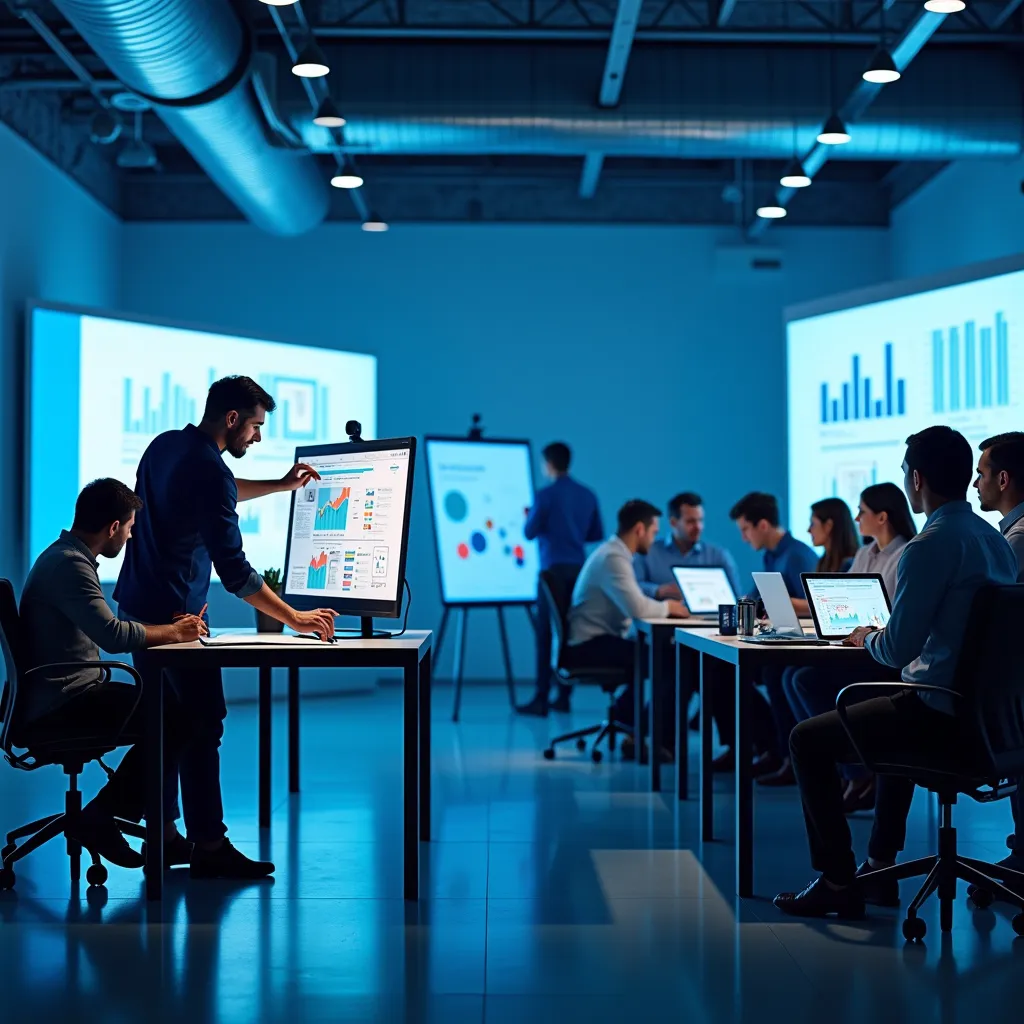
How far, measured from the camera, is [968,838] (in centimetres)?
468

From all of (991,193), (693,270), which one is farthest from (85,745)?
(693,270)

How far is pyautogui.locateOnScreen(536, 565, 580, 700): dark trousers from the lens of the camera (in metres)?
8.14

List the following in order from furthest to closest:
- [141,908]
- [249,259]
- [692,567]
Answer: [249,259], [692,567], [141,908]

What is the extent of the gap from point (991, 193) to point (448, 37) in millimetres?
3730

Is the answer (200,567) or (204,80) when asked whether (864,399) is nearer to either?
(204,80)

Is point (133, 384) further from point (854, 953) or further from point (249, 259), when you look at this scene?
point (854, 953)

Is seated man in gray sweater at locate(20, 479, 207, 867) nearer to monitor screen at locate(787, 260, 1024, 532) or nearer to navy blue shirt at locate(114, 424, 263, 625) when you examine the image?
navy blue shirt at locate(114, 424, 263, 625)

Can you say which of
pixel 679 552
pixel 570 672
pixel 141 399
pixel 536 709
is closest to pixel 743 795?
pixel 570 672

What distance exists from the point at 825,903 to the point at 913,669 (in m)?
0.72

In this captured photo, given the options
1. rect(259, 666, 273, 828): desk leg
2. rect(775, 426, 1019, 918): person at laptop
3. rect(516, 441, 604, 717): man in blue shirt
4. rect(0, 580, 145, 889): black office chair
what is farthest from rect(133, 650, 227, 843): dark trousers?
rect(516, 441, 604, 717): man in blue shirt

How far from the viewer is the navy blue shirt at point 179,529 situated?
12.6 ft

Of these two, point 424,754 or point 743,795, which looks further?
point 424,754

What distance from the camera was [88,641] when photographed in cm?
386

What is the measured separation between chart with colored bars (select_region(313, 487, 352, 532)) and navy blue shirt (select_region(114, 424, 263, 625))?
36 cm
